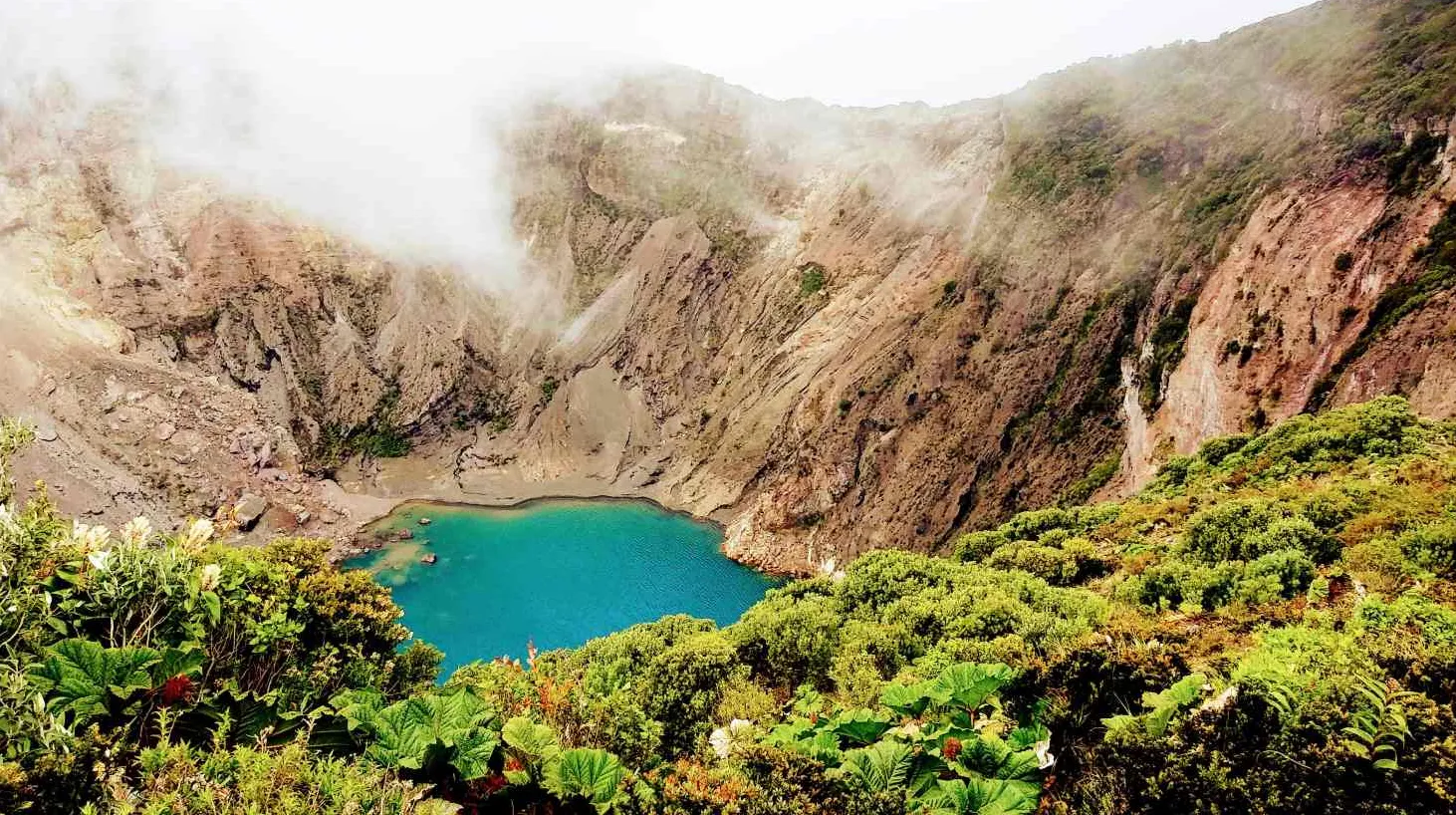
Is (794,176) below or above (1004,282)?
above

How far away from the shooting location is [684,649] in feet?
40.6

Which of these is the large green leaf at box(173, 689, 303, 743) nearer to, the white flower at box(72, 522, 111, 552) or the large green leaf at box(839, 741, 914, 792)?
the white flower at box(72, 522, 111, 552)

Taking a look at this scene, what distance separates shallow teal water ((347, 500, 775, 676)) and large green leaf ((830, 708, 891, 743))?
34867 mm

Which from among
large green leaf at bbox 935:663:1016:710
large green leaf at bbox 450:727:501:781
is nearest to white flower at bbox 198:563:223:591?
large green leaf at bbox 450:727:501:781

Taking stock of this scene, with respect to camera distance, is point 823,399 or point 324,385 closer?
point 823,399

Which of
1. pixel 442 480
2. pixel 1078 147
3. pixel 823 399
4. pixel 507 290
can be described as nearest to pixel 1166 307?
pixel 1078 147

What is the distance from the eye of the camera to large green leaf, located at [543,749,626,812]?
6242 mm

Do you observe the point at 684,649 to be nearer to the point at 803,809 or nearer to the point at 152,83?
the point at 803,809

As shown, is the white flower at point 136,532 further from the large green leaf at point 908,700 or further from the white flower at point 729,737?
the large green leaf at point 908,700

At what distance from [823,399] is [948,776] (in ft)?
167

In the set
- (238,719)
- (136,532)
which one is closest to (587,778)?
(238,719)

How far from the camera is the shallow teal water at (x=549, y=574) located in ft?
138

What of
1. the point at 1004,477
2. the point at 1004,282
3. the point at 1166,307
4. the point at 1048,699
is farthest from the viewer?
the point at 1004,282

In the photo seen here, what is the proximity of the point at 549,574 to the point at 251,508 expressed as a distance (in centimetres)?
2689
